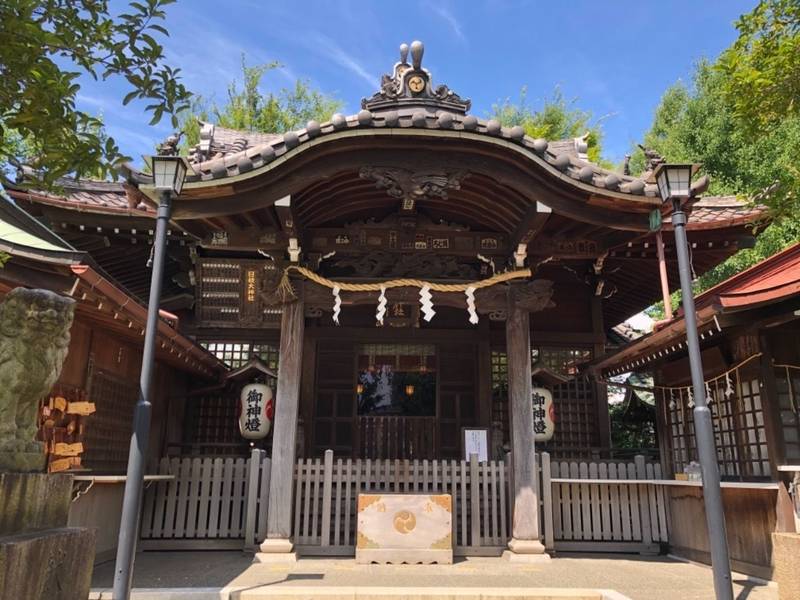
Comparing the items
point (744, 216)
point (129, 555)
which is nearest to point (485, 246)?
point (744, 216)

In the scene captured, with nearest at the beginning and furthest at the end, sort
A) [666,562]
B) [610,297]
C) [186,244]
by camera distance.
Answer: [666,562]
[186,244]
[610,297]

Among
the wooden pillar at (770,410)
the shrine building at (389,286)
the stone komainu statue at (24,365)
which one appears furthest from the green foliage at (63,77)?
the wooden pillar at (770,410)

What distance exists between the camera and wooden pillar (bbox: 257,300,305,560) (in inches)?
312

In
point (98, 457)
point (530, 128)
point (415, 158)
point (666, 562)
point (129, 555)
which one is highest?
point (530, 128)

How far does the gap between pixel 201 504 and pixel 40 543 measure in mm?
6023

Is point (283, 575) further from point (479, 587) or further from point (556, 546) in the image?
point (556, 546)

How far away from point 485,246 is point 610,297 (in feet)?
15.1

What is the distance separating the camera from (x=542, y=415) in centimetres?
1048

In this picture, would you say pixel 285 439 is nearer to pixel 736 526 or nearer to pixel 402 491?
pixel 402 491

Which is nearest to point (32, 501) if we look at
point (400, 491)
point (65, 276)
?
point (65, 276)

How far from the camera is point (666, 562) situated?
8.34 metres

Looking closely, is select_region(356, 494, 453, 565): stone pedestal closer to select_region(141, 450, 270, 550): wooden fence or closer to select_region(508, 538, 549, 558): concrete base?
select_region(508, 538, 549, 558): concrete base

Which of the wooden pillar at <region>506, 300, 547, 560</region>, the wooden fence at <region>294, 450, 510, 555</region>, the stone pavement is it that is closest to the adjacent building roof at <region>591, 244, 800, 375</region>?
the wooden pillar at <region>506, 300, 547, 560</region>

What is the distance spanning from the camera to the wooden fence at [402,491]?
27.5ft
